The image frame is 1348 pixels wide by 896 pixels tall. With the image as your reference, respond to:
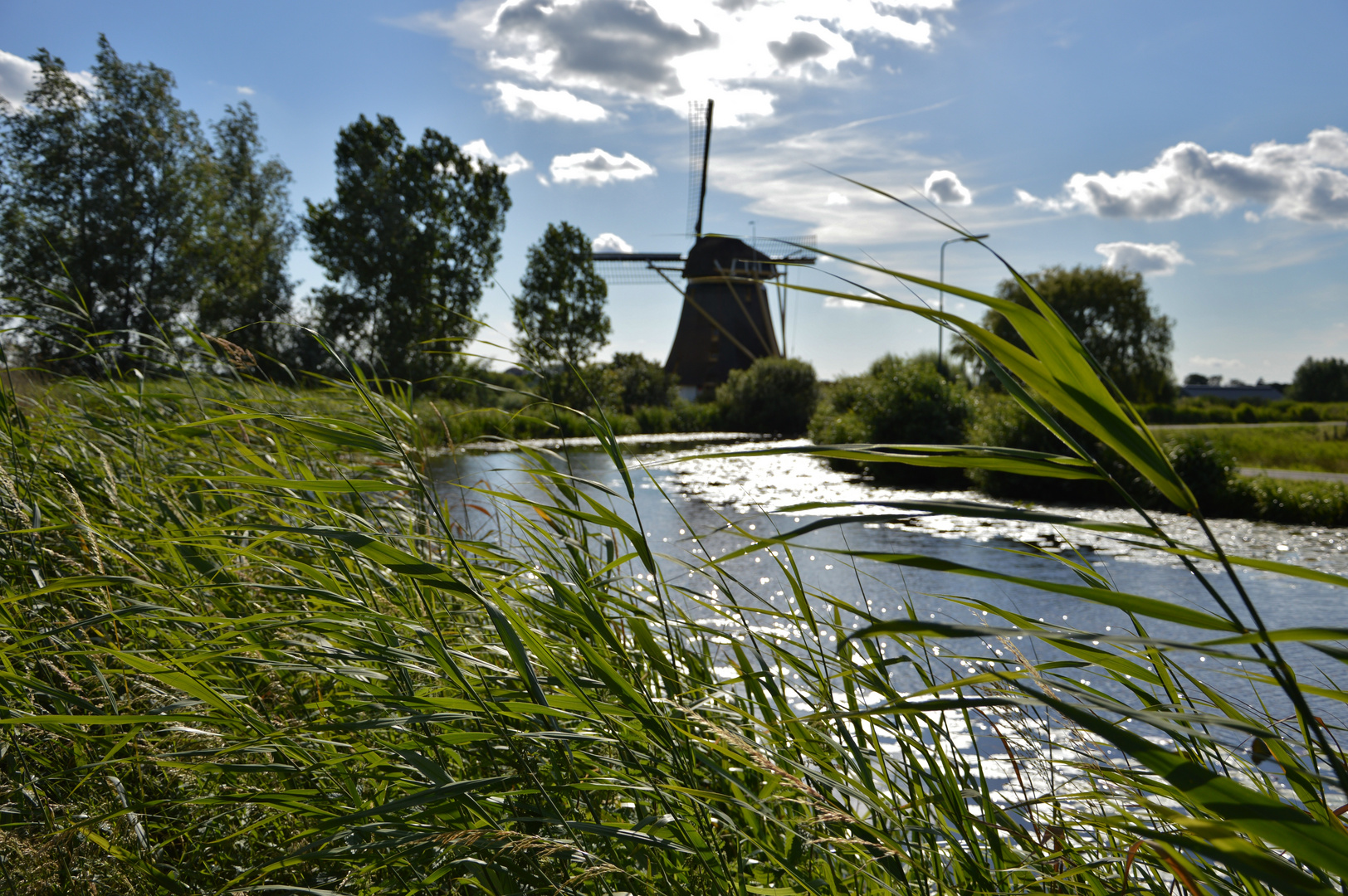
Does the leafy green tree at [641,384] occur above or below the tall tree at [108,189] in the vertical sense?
below

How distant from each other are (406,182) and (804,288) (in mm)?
30761

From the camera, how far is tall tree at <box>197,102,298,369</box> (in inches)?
907

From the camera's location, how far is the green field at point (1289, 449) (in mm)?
12922

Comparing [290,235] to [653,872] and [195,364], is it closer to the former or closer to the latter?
[195,364]

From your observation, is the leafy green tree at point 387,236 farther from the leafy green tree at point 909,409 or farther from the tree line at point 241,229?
the leafy green tree at point 909,409

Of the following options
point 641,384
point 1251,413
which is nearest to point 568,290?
point 641,384

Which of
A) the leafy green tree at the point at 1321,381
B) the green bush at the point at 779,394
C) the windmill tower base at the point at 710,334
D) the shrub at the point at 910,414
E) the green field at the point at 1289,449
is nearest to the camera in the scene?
the green field at the point at 1289,449

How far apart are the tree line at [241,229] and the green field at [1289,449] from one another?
16.5 meters

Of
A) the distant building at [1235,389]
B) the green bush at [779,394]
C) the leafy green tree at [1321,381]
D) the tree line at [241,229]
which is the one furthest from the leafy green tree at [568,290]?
the distant building at [1235,389]

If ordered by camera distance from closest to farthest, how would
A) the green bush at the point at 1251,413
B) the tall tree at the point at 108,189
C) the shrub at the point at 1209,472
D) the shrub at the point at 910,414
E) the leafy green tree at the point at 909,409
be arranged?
the shrub at the point at 1209,472 < the shrub at the point at 910,414 < the leafy green tree at the point at 909,409 < the tall tree at the point at 108,189 < the green bush at the point at 1251,413

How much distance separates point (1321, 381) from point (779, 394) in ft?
118

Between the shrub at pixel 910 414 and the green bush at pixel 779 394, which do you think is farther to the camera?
the green bush at pixel 779 394

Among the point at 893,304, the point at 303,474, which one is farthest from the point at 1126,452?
the point at 303,474

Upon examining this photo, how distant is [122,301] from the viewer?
21281 millimetres
